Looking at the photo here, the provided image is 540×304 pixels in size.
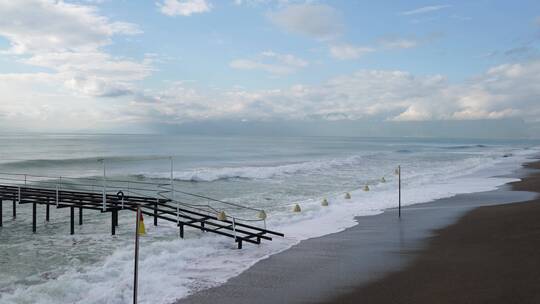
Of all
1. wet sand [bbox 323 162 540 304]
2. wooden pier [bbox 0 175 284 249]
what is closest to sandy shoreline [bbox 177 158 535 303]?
wet sand [bbox 323 162 540 304]

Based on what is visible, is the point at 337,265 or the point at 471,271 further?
the point at 337,265

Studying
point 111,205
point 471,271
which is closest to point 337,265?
point 471,271

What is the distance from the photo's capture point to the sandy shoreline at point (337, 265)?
8.44m

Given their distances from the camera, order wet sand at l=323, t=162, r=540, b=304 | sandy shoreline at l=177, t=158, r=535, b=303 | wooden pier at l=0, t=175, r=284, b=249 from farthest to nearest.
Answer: wooden pier at l=0, t=175, r=284, b=249, sandy shoreline at l=177, t=158, r=535, b=303, wet sand at l=323, t=162, r=540, b=304

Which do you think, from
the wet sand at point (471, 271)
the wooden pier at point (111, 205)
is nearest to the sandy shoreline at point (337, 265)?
the wet sand at point (471, 271)

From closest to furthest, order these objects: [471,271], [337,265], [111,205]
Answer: [471,271], [337,265], [111,205]

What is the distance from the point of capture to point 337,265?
10508 millimetres

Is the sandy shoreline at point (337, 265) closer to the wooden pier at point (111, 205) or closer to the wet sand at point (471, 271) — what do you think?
the wet sand at point (471, 271)

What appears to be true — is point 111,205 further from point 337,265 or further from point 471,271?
point 471,271

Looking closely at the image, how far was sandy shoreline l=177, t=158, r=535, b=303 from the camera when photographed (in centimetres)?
844

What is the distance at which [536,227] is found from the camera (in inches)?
539

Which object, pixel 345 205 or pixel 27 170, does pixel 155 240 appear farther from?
pixel 27 170

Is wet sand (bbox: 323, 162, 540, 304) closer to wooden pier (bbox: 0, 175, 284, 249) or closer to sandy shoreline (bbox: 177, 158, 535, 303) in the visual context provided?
sandy shoreline (bbox: 177, 158, 535, 303)

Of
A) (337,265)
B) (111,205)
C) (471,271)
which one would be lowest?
(337,265)
